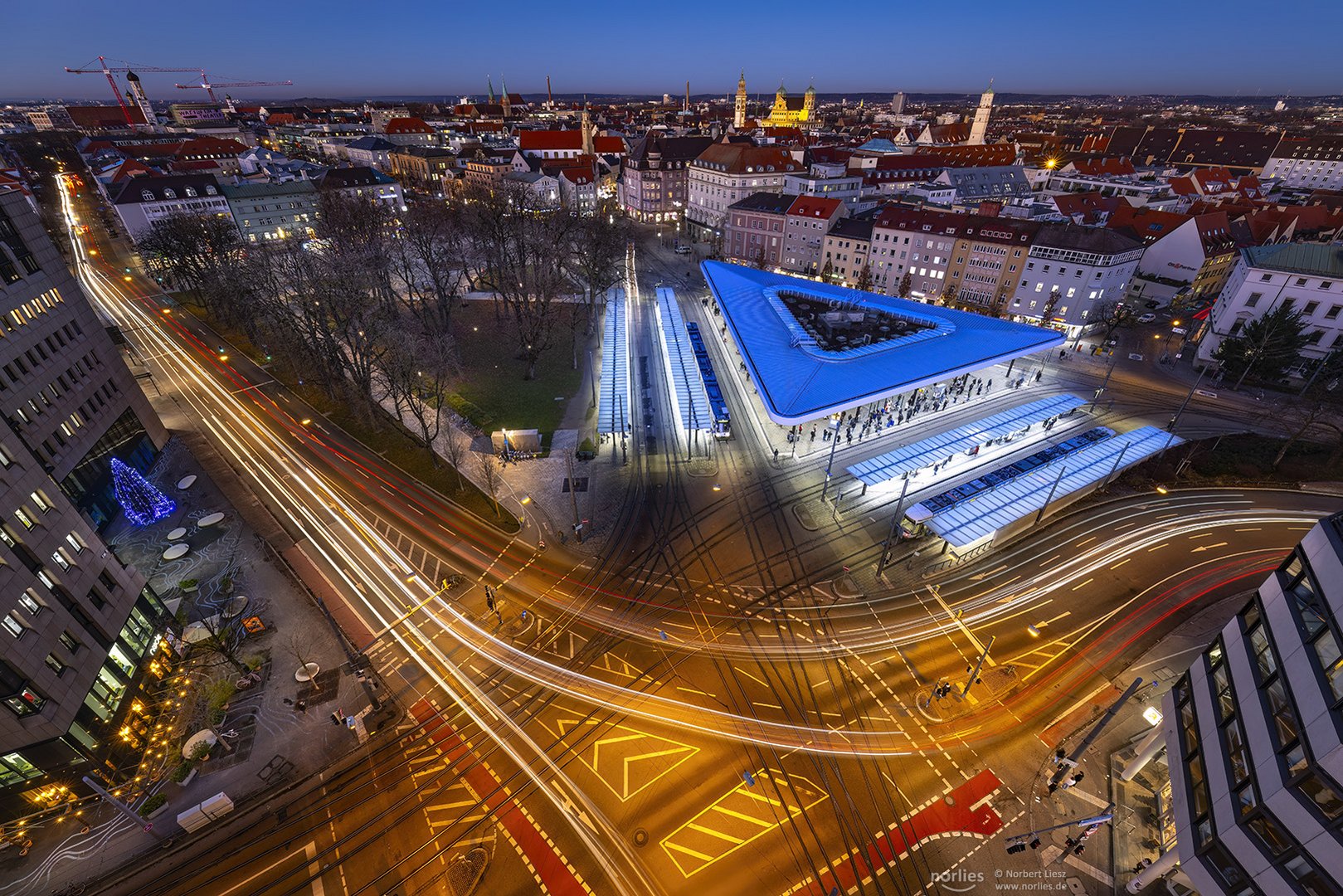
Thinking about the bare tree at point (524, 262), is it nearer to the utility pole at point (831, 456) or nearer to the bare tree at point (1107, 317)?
the utility pole at point (831, 456)

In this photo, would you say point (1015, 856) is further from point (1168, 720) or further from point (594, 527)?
point (594, 527)

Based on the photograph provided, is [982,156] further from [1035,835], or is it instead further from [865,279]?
[1035,835]

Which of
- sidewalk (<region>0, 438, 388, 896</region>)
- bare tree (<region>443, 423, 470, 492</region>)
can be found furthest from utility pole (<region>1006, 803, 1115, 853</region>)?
bare tree (<region>443, 423, 470, 492</region>)

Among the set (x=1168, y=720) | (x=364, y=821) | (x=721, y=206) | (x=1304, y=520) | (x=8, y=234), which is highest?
(x=8, y=234)

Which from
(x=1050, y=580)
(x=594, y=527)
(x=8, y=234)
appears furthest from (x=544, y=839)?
(x=8, y=234)

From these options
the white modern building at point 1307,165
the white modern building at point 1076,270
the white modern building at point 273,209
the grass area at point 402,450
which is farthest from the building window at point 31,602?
the white modern building at point 1307,165

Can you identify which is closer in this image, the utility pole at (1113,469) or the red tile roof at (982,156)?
the utility pole at (1113,469)
